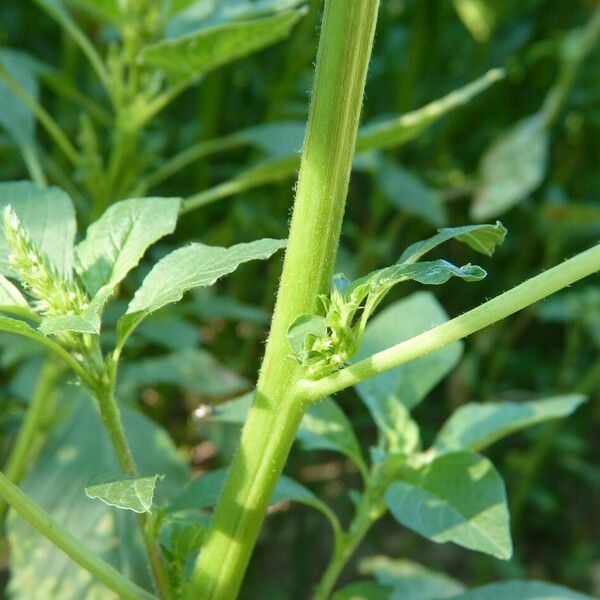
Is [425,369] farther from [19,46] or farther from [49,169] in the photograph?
[19,46]

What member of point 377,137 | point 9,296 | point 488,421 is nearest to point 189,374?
point 377,137

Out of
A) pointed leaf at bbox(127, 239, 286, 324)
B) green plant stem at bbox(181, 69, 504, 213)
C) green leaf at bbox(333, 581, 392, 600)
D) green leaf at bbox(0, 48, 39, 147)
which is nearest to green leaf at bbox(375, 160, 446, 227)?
green plant stem at bbox(181, 69, 504, 213)

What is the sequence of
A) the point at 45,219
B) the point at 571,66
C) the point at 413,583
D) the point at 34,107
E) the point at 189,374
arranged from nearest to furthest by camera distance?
the point at 45,219, the point at 413,583, the point at 34,107, the point at 189,374, the point at 571,66

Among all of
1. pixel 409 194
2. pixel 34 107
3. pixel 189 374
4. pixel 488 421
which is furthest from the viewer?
pixel 409 194

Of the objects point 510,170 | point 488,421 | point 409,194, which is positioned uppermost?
point 510,170

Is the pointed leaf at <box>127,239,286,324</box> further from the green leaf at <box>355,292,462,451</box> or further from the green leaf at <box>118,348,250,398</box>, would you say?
the green leaf at <box>118,348,250,398</box>

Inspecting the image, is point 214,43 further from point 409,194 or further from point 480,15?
point 480,15
